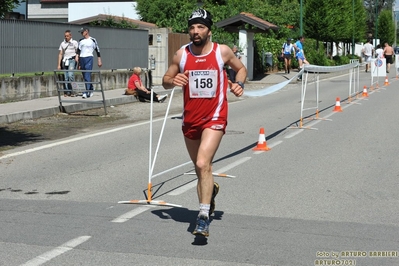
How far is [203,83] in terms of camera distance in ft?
22.7

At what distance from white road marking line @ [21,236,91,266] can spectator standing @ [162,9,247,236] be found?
3.52 feet

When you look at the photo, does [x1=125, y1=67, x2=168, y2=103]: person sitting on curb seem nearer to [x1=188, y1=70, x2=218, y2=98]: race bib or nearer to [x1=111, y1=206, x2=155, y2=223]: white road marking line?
[x1=111, y1=206, x2=155, y2=223]: white road marking line

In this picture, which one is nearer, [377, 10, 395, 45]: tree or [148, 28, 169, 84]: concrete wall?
[148, 28, 169, 84]: concrete wall

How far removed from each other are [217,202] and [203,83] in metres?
1.78

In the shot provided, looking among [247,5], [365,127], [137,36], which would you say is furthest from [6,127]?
[247,5]

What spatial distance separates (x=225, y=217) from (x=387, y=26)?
4492 inches

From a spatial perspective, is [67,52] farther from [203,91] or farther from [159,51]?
[203,91]

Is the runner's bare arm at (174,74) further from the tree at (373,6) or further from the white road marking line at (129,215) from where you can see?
the tree at (373,6)

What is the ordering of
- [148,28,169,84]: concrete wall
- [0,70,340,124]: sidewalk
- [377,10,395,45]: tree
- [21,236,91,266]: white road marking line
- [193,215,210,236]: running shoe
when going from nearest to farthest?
[21,236,91,266]: white road marking line, [193,215,210,236]: running shoe, [0,70,340,124]: sidewalk, [148,28,169,84]: concrete wall, [377,10,395,45]: tree

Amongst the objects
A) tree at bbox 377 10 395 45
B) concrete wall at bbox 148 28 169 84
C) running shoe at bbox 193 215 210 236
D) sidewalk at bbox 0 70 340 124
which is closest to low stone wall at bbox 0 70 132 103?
sidewalk at bbox 0 70 340 124

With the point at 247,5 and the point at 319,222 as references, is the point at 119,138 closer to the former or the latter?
the point at 319,222

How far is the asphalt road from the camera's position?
20.4 feet

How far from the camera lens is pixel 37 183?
31.5 ft

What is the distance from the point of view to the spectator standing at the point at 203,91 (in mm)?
6863
